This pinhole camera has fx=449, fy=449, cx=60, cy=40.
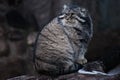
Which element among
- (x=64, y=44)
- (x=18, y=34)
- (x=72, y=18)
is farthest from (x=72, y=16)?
(x=18, y=34)

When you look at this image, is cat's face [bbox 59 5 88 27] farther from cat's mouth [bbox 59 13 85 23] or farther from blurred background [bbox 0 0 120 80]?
blurred background [bbox 0 0 120 80]

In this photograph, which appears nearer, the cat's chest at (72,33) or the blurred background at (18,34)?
the cat's chest at (72,33)

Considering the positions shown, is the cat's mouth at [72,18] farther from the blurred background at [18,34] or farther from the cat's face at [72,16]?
the blurred background at [18,34]

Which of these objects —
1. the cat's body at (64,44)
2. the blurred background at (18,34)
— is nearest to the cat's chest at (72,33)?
the cat's body at (64,44)

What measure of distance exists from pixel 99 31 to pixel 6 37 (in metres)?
1.16

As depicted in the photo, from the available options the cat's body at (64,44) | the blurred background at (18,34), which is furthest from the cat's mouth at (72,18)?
the blurred background at (18,34)

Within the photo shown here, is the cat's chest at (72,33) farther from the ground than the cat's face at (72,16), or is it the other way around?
the cat's face at (72,16)

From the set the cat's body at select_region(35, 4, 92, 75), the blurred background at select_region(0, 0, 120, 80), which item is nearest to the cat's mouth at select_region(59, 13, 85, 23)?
the cat's body at select_region(35, 4, 92, 75)

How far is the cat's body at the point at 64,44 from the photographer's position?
6.49 feet

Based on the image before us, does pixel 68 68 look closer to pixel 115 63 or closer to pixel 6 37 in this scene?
pixel 115 63

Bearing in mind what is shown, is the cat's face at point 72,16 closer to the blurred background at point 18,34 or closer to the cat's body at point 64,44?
the cat's body at point 64,44

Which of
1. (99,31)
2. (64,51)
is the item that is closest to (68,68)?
(64,51)

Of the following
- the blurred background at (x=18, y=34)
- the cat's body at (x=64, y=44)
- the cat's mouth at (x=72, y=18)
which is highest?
the blurred background at (x=18, y=34)

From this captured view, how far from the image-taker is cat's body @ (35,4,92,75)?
1.98 metres
